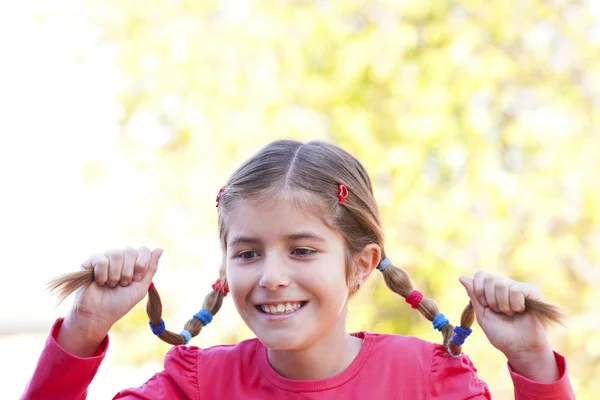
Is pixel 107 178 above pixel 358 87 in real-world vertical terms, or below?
below

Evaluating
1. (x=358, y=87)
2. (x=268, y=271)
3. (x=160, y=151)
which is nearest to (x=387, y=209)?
(x=358, y=87)

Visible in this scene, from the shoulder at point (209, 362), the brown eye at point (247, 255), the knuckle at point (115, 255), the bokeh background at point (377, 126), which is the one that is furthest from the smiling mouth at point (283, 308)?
the bokeh background at point (377, 126)

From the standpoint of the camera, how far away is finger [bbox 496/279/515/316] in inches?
63.7

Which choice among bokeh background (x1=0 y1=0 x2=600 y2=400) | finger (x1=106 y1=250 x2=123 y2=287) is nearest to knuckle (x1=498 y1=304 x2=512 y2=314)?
finger (x1=106 y1=250 x2=123 y2=287)

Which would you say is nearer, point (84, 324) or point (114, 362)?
point (84, 324)

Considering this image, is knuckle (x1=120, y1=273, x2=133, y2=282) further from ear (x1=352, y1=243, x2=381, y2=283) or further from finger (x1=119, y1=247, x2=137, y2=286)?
ear (x1=352, y1=243, x2=381, y2=283)

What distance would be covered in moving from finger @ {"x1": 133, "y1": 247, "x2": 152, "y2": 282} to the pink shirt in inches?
6.0

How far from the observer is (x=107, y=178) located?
3.91m

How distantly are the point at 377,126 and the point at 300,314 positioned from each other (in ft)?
7.58

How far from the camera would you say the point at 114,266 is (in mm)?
1727

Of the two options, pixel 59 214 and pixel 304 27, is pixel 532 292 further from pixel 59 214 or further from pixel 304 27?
pixel 59 214

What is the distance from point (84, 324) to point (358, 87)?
2400 millimetres

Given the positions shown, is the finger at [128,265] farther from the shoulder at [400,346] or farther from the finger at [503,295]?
the finger at [503,295]

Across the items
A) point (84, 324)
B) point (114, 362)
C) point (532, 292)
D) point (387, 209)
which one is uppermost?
point (387, 209)
